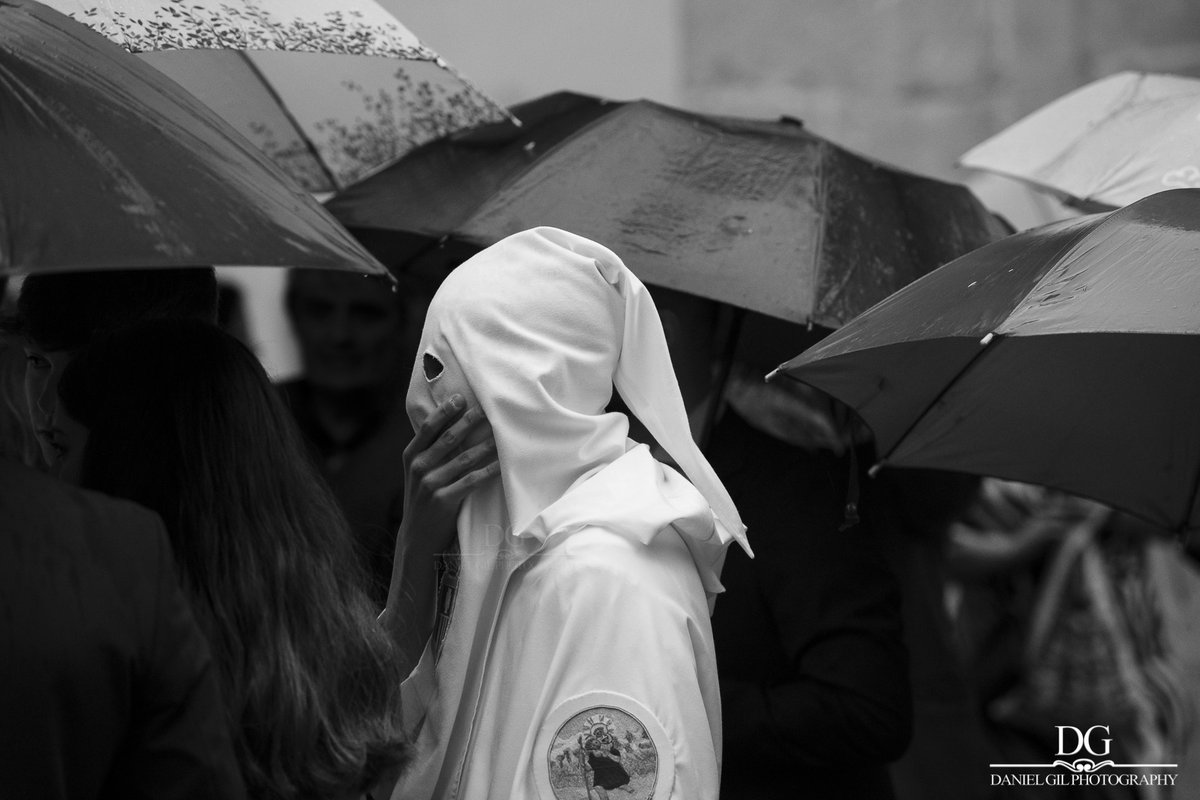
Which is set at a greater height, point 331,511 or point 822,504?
point 331,511

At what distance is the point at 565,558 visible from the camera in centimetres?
225

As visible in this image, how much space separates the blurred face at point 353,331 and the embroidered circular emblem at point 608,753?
2870 millimetres

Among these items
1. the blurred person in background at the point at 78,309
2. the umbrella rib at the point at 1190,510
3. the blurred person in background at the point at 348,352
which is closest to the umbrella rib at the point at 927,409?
the umbrella rib at the point at 1190,510

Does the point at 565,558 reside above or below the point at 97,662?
below

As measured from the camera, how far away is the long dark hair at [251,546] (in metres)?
2.00

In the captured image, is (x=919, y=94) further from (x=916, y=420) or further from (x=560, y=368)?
(x=560, y=368)

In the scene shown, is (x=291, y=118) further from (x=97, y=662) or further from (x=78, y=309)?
(x=97, y=662)

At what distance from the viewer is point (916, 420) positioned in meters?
2.88

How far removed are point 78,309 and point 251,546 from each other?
622mm

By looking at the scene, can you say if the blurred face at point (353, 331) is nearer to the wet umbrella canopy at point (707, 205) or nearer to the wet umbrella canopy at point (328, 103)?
the wet umbrella canopy at point (328, 103)

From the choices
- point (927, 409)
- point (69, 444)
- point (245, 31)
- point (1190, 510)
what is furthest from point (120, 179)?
point (1190, 510)

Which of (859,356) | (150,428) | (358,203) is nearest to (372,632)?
(150,428)

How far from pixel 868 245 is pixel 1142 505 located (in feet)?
2.84

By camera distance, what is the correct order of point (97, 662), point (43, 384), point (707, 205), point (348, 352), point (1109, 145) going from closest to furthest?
point (97, 662) < point (43, 384) < point (707, 205) < point (1109, 145) < point (348, 352)
